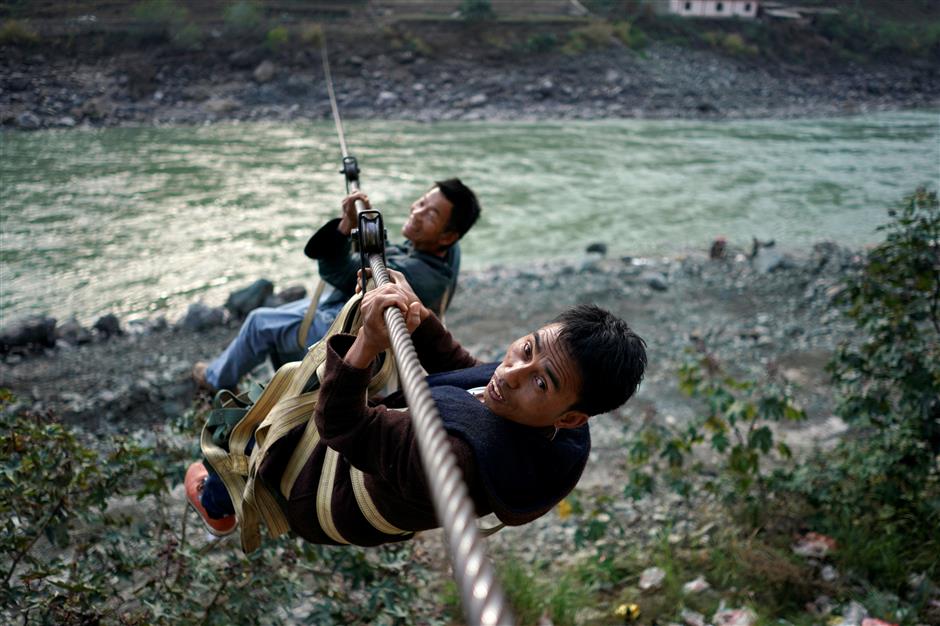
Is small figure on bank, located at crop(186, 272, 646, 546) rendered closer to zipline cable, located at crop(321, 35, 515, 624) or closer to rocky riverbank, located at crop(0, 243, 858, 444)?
zipline cable, located at crop(321, 35, 515, 624)

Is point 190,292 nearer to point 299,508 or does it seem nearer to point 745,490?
point 745,490

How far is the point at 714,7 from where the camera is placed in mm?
28562

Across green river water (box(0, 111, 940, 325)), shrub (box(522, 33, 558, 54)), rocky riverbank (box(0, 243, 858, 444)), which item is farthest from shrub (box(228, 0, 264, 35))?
rocky riverbank (box(0, 243, 858, 444))

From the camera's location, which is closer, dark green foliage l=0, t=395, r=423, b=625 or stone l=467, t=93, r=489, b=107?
dark green foliage l=0, t=395, r=423, b=625

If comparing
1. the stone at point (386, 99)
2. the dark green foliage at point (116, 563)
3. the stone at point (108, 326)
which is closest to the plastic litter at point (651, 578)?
the dark green foliage at point (116, 563)

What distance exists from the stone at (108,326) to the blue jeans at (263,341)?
3.44m

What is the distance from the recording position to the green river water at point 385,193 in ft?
24.8

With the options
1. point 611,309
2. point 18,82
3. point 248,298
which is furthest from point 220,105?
point 611,309

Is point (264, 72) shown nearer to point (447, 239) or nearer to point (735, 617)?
point (447, 239)

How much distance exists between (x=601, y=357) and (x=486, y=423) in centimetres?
24

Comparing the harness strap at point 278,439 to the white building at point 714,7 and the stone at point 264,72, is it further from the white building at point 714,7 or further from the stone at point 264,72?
the white building at point 714,7

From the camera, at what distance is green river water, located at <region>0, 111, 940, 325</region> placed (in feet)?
24.8

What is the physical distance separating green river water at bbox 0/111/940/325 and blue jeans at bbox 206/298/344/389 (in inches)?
154

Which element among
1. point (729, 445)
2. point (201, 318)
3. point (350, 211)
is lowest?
point (201, 318)
